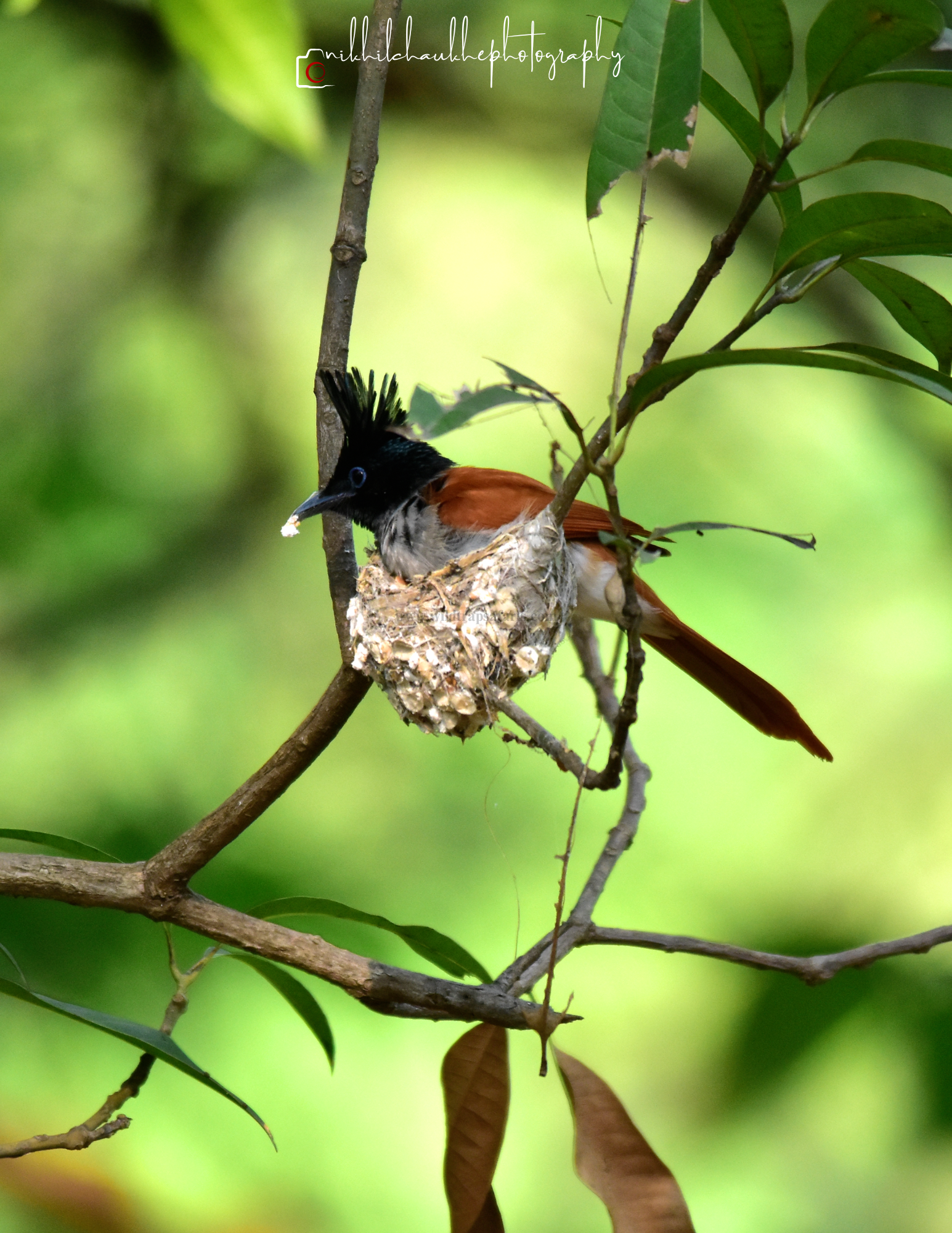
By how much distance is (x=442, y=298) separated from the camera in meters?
3.21

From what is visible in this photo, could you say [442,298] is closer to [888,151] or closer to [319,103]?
[319,103]

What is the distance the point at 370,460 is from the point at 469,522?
0.22m

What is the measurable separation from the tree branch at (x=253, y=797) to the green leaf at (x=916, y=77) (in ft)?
2.88

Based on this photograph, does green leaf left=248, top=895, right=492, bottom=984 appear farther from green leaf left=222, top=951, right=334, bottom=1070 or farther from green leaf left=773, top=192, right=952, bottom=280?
green leaf left=773, top=192, right=952, bottom=280

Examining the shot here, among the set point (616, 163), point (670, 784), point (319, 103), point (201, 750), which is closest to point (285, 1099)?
point (201, 750)

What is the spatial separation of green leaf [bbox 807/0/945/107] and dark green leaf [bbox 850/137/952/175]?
0.22 feet

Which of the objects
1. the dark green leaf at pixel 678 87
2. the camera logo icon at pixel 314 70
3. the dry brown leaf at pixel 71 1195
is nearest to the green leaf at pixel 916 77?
the dark green leaf at pixel 678 87

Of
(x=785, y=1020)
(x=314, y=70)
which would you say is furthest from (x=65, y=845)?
(x=314, y=70)

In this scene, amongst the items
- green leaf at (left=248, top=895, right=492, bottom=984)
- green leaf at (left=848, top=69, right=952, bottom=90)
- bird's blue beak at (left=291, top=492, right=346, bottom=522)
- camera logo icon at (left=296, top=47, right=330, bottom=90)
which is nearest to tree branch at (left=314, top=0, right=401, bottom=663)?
bird's blue beak at (left=291, top=492, right=346, bottom=522)

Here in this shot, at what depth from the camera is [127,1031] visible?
4.05 feet

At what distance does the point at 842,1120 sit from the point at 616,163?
2.78m

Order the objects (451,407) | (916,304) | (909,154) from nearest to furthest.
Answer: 1. (451,407)
2. (909,154)
3. (916,304)

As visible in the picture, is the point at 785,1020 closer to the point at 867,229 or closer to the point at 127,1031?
the point at 127,1031

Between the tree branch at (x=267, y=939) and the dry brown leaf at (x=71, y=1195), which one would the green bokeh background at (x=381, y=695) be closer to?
the dry brown leaf at (x=71, y=1195)
